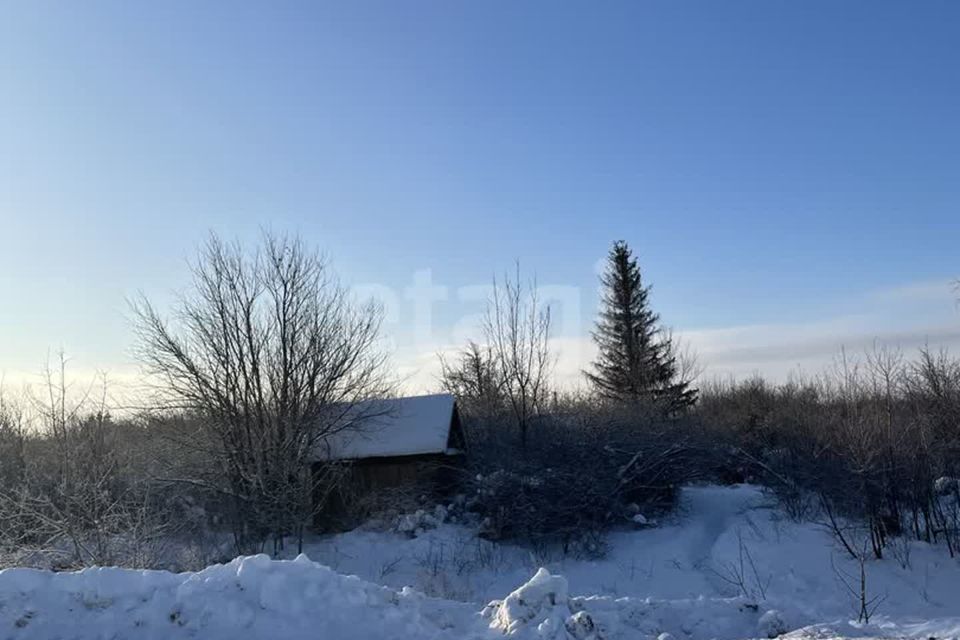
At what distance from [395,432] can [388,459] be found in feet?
3.58

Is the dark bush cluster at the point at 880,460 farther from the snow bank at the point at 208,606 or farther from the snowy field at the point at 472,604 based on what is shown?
the snow bank at the point at 208,606

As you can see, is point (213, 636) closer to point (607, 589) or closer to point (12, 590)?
point (12, 590)

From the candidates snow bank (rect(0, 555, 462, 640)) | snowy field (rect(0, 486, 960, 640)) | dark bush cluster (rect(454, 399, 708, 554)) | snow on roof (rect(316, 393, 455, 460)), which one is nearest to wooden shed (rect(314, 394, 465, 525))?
snow on roof (rect(316, 393, 455, 460))

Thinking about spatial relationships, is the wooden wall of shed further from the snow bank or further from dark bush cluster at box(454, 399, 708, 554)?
the snow bank

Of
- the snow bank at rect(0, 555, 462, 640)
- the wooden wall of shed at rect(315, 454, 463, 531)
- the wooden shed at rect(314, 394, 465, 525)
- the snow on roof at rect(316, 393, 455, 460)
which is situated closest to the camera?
the snow bank at rect(0, 555, 462, 640)

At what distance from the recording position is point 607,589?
15867 millimetres

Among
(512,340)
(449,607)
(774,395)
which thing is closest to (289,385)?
(512,340)

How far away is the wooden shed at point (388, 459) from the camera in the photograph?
2200 cm

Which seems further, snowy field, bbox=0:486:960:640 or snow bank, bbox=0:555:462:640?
snowy field, bbox=0:486:960:640

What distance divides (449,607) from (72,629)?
11.6 ft

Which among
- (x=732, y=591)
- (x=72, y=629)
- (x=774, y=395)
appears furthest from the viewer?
(x=774, y=395)

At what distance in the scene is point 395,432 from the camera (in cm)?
2342

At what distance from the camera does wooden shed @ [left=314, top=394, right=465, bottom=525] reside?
2200cm

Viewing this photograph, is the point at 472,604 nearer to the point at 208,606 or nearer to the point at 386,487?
the point at 208,606
